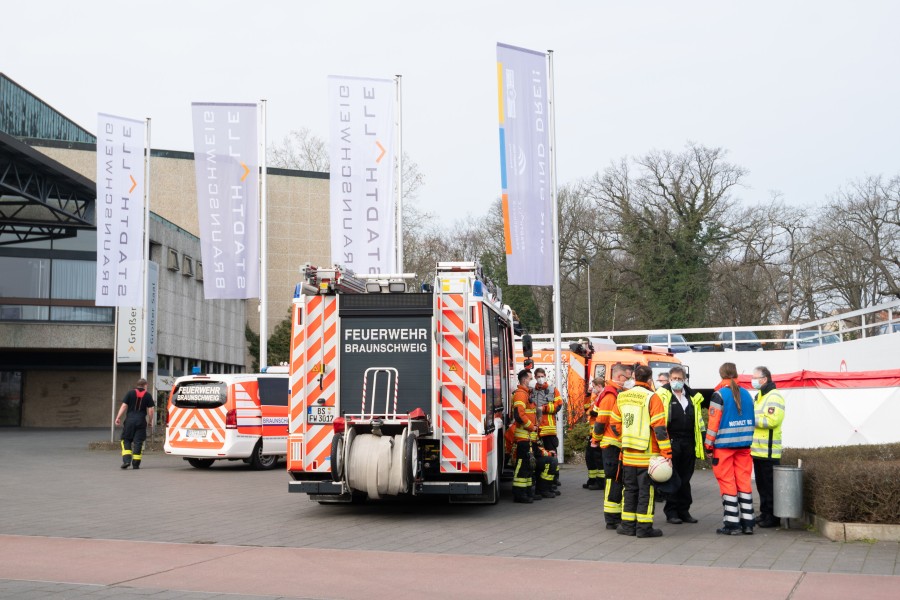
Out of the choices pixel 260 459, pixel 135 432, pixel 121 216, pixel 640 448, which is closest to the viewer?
pixel 640 448

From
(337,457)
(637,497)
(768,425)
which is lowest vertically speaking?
(637,497)

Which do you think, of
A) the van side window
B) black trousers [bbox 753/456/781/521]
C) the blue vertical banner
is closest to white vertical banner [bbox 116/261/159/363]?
the van side window

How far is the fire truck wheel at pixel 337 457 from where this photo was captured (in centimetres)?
1168

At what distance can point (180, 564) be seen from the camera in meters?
8.85

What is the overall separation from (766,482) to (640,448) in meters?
1.85

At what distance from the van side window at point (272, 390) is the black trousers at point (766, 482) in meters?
11.2

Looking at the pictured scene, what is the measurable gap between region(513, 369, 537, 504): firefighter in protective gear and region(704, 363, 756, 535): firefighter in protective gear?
122 inches

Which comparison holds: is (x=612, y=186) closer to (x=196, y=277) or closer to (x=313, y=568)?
(x=196, y=277)

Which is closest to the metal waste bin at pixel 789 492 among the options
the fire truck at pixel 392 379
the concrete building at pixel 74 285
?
the fire truck at pixel 392 379

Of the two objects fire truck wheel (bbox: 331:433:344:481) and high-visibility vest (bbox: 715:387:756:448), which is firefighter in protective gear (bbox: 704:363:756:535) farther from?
fire truck wheel (bbox: 331:433:344:481)

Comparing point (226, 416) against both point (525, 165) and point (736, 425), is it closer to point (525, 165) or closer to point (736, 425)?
point (525, 165)

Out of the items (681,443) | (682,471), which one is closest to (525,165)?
(681,443)

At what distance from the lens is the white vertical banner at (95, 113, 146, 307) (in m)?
26.8

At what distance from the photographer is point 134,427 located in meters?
20.5
